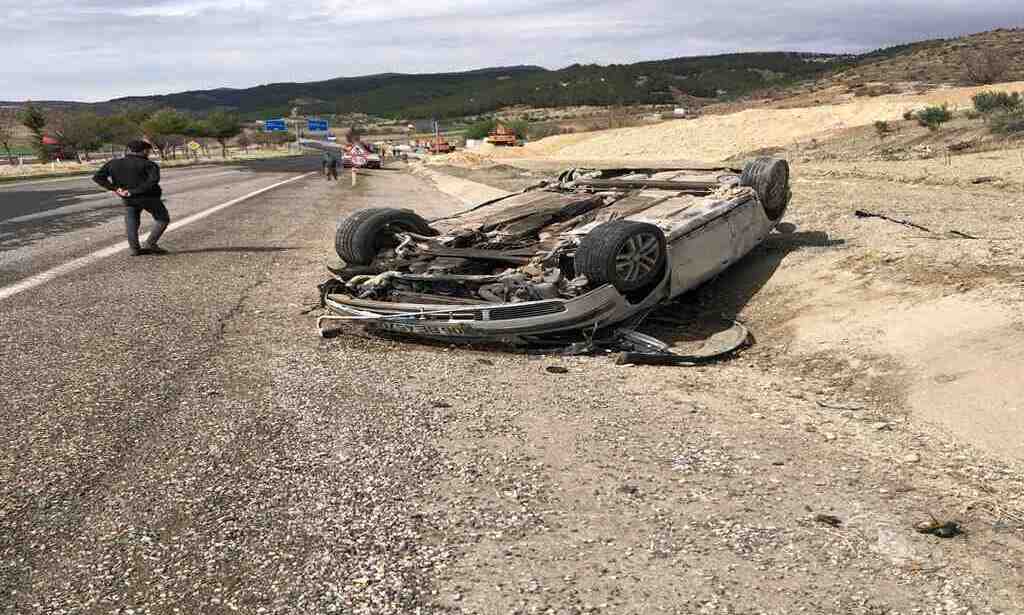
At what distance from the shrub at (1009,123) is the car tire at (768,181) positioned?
A: 636 inches

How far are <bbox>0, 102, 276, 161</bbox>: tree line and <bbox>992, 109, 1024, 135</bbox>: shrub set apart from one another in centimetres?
4607

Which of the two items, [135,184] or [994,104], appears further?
[994,104]

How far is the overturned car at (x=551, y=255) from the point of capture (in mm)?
6035

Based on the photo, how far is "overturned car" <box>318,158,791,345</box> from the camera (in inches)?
238

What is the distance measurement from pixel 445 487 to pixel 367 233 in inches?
169

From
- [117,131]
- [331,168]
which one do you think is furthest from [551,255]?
[117,131]

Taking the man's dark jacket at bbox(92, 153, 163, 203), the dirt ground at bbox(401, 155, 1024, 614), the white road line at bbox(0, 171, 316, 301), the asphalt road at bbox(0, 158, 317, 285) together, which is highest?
the man's dark jacket at bbox(92, 153, 163, 203)

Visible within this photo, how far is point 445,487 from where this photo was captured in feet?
12.4

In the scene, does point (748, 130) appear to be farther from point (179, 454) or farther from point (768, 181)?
point (179, 454)

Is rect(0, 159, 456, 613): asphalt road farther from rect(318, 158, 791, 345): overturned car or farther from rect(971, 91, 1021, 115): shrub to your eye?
rect(971, 91, 1021, 115): shrub

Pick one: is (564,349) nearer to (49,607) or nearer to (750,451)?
(750,451)

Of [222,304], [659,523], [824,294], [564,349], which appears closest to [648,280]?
[564,349]

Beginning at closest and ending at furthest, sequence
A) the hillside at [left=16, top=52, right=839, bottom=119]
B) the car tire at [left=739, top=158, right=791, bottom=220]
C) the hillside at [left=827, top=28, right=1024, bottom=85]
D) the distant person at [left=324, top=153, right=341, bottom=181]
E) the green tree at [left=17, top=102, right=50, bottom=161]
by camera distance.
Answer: the car tire at [left=739, top=158, right=791, bottom=220] < the distant person at [left=324, top=153, right=341, bottom=181] < the hillside at [left=827, top=28, right=1024, bottom=85] < the green tree at [left=17, top=102, right=50, bottom=161] < the hillside at [left=16, top=52, right=839, bottom=119]

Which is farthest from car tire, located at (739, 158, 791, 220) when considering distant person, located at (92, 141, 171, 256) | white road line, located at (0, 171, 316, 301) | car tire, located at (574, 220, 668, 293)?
white road line, located at (0, 171, 316, 301)
